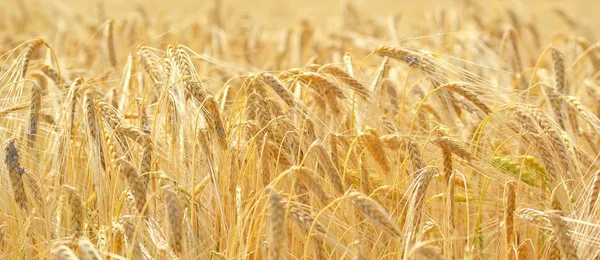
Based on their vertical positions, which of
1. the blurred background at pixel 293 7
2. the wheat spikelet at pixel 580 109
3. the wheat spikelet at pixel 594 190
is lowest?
the wheat spikelet at pixel 594 190

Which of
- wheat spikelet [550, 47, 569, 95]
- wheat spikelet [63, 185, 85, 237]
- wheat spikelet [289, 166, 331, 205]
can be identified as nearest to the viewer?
wheat spikelet [289, 166, 331, 205]

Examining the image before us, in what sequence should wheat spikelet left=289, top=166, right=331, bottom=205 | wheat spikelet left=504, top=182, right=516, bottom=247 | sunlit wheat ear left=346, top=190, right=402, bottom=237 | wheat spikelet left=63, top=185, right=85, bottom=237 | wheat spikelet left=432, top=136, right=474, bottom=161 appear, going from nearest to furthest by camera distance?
sunlit wheat ear left=346, top=190, right=402, bottom=237, wheat spikelet left=289, top=166, right=331, bottom=205, wheat spikelet left=63, top=185, right=85, bottom=237, wheat spikelet left=504, top=182, right=516, bottom=247, wheat spikelet left=432, top=136, right=474, bottom=161

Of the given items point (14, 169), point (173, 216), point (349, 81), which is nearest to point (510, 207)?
point (349, 81)

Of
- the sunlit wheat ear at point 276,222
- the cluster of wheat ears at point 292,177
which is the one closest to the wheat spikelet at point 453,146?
the cluster of wheat ears at point 292,177

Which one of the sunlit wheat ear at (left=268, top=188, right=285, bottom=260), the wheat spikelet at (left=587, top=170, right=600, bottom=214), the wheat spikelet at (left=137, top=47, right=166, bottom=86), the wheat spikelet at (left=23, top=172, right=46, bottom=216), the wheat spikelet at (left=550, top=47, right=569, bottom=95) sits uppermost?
the wheat spikelet at (left=137, top=47, right=166, bottom=86)

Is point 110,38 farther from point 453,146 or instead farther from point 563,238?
point 563,238

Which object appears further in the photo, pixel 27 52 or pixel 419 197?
pixel 27 52

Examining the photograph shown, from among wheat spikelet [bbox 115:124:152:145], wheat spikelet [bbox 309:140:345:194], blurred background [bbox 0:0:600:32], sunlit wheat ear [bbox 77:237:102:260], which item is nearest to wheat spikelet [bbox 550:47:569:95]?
wheat spikelet [bbox 309:140:345:194]

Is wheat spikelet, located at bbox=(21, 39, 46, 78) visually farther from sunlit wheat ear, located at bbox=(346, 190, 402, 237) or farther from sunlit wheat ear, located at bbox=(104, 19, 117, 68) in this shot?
sunlit wheat ear, located at bbox=(346, 190, 402, 237)

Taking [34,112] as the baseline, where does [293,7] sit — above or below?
above

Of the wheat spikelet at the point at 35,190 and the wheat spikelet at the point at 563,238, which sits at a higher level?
the wheat spikelet at the point at 35,190

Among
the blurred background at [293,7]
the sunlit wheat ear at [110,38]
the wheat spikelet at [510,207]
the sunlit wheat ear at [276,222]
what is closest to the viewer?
the sunlit wheat ear at [276,222]

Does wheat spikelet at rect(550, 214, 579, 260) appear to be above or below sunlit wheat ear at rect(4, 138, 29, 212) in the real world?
below

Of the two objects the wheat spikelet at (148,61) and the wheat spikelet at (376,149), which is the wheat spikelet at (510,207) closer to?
the wheat spikelet at (376,149)
